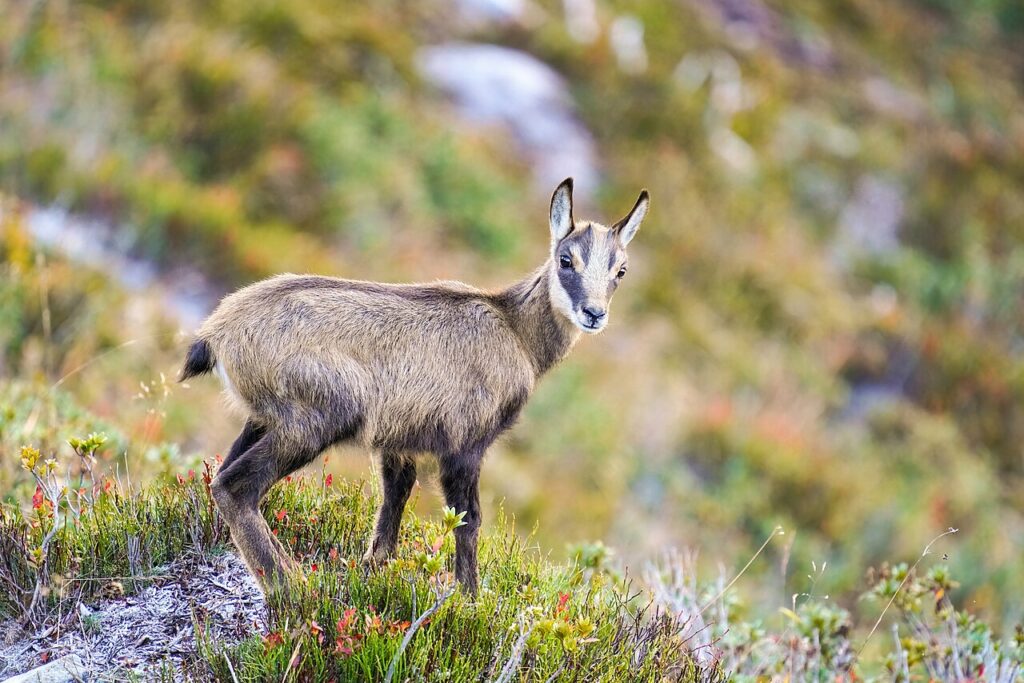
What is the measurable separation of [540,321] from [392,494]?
1243 mm

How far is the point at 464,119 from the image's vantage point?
16094mm

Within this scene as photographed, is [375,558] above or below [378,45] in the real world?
below

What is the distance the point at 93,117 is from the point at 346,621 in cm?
A: 896

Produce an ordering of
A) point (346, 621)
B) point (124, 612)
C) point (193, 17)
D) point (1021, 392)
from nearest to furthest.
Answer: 1. point (346, 621)
2. point (124, 612)
3. point (193, 17)
4. point (1021, 392)

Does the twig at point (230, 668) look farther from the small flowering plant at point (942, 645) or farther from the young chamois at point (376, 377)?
the small flowering plant at point (942, 645)

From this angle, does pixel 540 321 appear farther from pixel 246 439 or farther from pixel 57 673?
pixel 57 673

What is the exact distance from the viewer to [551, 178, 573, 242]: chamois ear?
5785 mm

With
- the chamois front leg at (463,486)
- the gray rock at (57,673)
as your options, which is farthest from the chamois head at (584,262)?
the gray rock at (57,673)

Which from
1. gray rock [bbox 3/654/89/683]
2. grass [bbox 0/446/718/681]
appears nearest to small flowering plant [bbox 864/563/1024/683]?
grass [bbox 0/446/718/681]

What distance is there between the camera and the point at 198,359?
465 cm

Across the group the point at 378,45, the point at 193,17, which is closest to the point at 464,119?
the point at 378,45

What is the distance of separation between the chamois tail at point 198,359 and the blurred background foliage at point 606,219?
82 cm

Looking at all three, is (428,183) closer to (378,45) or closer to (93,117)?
(378,45)

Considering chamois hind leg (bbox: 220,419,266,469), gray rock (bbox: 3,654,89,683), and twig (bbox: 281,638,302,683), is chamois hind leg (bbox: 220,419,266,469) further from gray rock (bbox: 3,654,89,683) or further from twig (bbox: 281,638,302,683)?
twig (bbox: 281,638,302,683)
